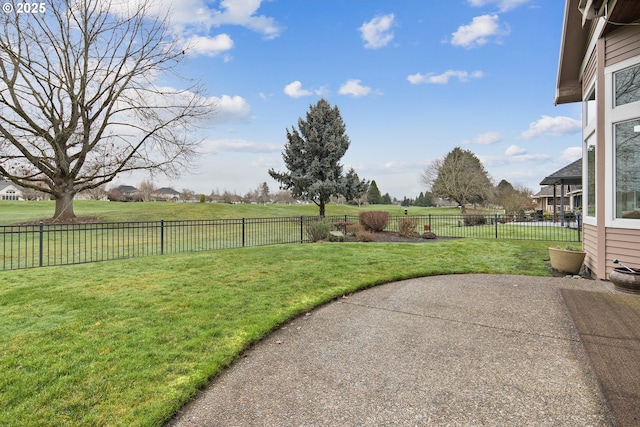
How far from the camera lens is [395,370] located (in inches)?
112

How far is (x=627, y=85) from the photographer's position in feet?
17.9

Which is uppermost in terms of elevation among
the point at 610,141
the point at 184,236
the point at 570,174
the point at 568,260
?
the point at 570,174

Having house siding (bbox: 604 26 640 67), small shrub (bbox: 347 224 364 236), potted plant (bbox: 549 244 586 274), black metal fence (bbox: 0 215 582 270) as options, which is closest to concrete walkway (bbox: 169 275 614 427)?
potted plant (bbox: 549 244 586 274)

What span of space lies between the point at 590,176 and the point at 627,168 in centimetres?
163

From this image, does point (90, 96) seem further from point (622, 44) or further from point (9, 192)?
point (9, 192)

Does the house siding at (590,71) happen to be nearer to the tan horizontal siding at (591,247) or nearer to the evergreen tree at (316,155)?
the tan horizontal siding at (591,247)

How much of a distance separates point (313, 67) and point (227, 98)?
473 centimetres

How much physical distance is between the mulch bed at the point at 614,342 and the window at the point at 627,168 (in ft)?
5.14

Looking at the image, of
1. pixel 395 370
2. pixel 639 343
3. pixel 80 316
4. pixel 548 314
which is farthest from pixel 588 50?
pixel 80 316

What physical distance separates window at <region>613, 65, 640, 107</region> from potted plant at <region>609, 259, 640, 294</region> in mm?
2756

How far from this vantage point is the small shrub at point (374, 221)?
578 inches

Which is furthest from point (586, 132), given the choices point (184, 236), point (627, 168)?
point (184, 236)

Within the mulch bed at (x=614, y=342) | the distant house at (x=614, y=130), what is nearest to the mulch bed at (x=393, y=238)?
the distant house at (x=614, y=130)

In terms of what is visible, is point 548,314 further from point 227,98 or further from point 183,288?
point 227,98
